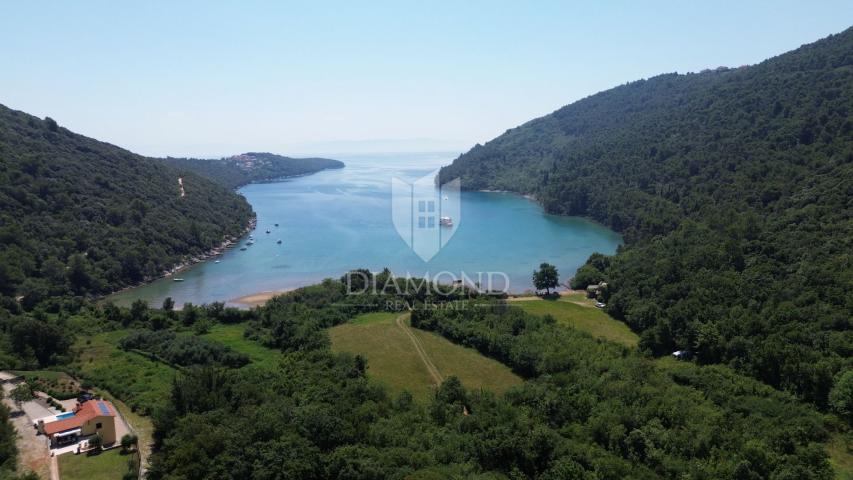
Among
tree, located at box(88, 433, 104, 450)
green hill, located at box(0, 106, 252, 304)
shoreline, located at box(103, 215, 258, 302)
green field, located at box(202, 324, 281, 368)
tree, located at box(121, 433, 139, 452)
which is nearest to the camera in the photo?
tree, located at box(88, 433, 104, 450)

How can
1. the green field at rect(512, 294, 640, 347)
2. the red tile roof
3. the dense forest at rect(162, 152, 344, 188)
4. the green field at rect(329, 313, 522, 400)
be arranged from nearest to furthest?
the red tile roof → the green field at rect(329, 313, 522, 400) → the green field at rect(512, 294, 640, 347) → the dense forest at rect(162, 152, 344, 188)

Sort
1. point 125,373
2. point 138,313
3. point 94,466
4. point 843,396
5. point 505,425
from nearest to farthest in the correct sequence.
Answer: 1. point 94,466
2. point 505,425
3. point 843,396
4. point 125,373
5. point 138,313

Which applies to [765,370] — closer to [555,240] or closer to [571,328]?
[571,328]

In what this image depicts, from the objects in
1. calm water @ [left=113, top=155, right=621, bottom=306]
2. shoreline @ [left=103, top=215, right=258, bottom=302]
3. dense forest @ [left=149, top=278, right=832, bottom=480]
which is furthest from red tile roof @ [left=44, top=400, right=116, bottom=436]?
shoreline @ [left=103, top=215, right=258, bottom=302]

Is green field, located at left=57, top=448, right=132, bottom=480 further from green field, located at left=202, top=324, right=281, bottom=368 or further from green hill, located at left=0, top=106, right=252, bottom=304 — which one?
green hill, located at left=0, top=106, right=252, bottom=304

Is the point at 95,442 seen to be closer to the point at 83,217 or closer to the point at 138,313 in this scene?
the point at 138,313

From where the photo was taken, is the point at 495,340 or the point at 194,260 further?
the point at 194,260

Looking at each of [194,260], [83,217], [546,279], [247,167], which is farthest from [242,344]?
[247,167]

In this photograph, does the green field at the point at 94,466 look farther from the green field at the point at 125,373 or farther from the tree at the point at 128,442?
the green field at the point at 125,373
